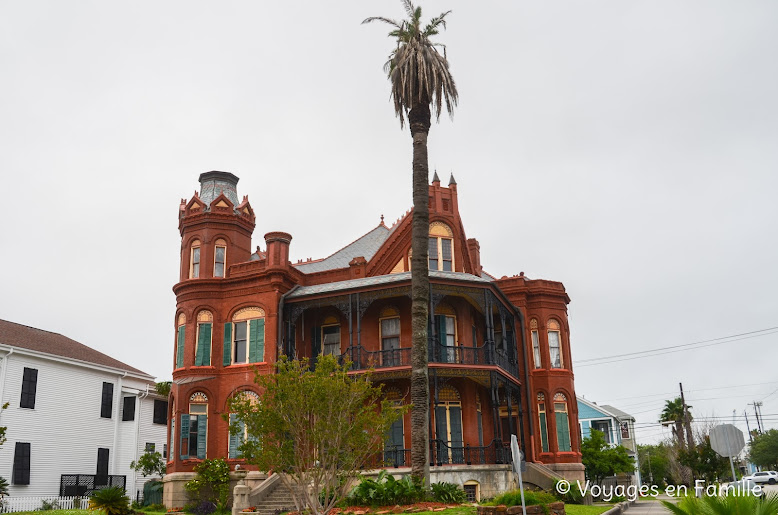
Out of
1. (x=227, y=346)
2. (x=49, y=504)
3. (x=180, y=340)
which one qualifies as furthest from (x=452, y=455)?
(x=49, y=504)

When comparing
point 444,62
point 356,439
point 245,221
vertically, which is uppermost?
point 444,62

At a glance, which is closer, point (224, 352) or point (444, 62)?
point (444, 62)

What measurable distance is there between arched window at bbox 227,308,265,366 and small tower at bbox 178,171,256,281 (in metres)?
2.45

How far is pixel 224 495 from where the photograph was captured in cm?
2842

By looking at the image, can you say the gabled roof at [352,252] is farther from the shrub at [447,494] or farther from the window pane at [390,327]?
the shrub at [447,494]

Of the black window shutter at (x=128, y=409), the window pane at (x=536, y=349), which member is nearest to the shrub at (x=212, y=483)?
the black window shutter at (x=128, y=409)

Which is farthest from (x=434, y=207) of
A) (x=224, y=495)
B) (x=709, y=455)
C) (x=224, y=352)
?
(x=709, y=455)

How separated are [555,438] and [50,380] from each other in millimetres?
24673

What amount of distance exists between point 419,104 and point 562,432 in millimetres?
17324

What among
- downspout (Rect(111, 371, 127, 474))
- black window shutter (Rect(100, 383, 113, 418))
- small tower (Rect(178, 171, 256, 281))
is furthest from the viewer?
black window shutter (Rect(100, 383, 113, 418))

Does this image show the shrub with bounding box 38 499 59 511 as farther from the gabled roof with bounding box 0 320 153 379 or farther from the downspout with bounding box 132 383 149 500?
the gabled roof with bounding box 0 320 153 379

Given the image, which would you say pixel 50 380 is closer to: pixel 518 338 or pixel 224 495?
pixel 224 495

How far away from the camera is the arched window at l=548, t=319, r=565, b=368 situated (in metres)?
35.0

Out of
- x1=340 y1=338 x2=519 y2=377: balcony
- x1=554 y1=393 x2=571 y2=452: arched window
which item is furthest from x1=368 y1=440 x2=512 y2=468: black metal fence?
x1=554 y1=393 x2=571 y2=452: arched window
